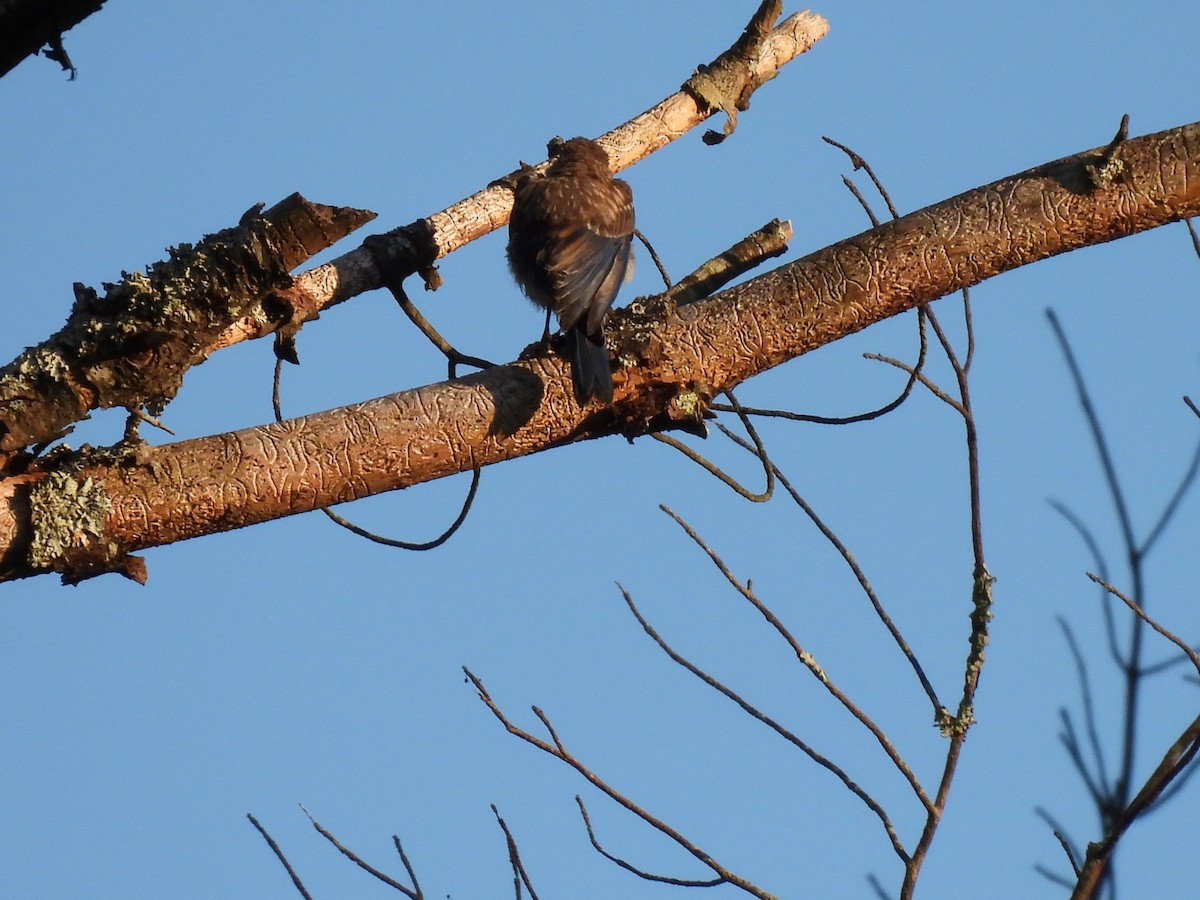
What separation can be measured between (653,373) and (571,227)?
2.05m

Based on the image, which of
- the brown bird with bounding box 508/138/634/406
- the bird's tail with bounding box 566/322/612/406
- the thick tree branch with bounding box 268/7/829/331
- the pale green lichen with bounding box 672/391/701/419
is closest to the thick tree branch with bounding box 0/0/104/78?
the bird's tail with bounding box 566/322/612/406

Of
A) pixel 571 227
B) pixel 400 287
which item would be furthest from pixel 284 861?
pixel 571 227

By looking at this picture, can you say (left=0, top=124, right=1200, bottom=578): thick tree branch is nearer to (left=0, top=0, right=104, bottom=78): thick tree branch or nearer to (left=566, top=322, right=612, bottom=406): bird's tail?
(left=566, top=322, right=612, bottom=406): bird's tail

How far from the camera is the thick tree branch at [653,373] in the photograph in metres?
2.75

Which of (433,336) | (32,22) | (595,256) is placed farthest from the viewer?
(595,256)

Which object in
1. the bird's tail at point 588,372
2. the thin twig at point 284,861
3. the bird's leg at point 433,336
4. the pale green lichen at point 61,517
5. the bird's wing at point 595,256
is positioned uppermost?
the bird's wing at point 595,256

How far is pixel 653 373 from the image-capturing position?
2955 millimetres

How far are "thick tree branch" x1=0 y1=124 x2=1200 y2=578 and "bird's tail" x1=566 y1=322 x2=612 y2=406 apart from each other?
31 millimetres

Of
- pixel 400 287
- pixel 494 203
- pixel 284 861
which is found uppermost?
pixel 494 203

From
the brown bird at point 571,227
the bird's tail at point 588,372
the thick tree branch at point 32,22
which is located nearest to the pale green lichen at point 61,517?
the bird's tail at point 588,372

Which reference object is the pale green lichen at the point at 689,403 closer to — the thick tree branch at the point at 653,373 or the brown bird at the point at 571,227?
the thick tree branch at the point at 653,373

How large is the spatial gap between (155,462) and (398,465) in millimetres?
530

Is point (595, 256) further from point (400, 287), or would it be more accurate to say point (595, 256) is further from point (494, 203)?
point (400, 287)

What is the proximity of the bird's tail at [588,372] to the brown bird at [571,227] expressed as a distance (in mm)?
1447
